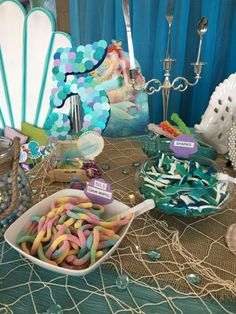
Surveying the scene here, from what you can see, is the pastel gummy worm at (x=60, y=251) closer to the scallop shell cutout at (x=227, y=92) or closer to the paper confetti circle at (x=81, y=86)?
the paper confetti circle at (x=81, y=86)

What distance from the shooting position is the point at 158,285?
0.52 meters

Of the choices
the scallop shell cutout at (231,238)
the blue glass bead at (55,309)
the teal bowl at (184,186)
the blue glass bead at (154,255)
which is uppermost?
the teal bowl at (184,186)

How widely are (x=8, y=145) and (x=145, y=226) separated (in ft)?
1.10

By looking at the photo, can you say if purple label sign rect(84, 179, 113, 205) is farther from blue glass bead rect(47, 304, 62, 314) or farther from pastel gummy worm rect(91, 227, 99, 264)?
blue glass bead rect(47, 304, 62, 314)

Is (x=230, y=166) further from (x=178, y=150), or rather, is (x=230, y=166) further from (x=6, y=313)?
(x=6, y=313)

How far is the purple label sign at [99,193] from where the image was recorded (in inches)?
24.6

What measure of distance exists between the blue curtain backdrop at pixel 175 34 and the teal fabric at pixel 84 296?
122 centimetres

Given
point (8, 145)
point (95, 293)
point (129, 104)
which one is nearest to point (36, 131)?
point (129, 104)

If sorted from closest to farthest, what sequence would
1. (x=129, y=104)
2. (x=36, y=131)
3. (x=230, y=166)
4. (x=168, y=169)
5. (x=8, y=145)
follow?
(x=8, y=145)
(x=168, y=169)
(x=230, y=166)
(x=129, y=104)
(x=36, y=131)

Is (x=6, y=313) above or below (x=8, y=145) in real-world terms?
below

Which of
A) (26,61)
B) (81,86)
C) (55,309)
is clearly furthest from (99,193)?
(26,61)

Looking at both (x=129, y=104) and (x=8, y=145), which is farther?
(x=129, y=104)

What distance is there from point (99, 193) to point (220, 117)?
1.66ft

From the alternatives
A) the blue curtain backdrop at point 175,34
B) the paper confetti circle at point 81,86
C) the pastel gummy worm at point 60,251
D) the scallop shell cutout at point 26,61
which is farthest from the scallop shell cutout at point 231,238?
the blue curtain backdrop at point 175,34
